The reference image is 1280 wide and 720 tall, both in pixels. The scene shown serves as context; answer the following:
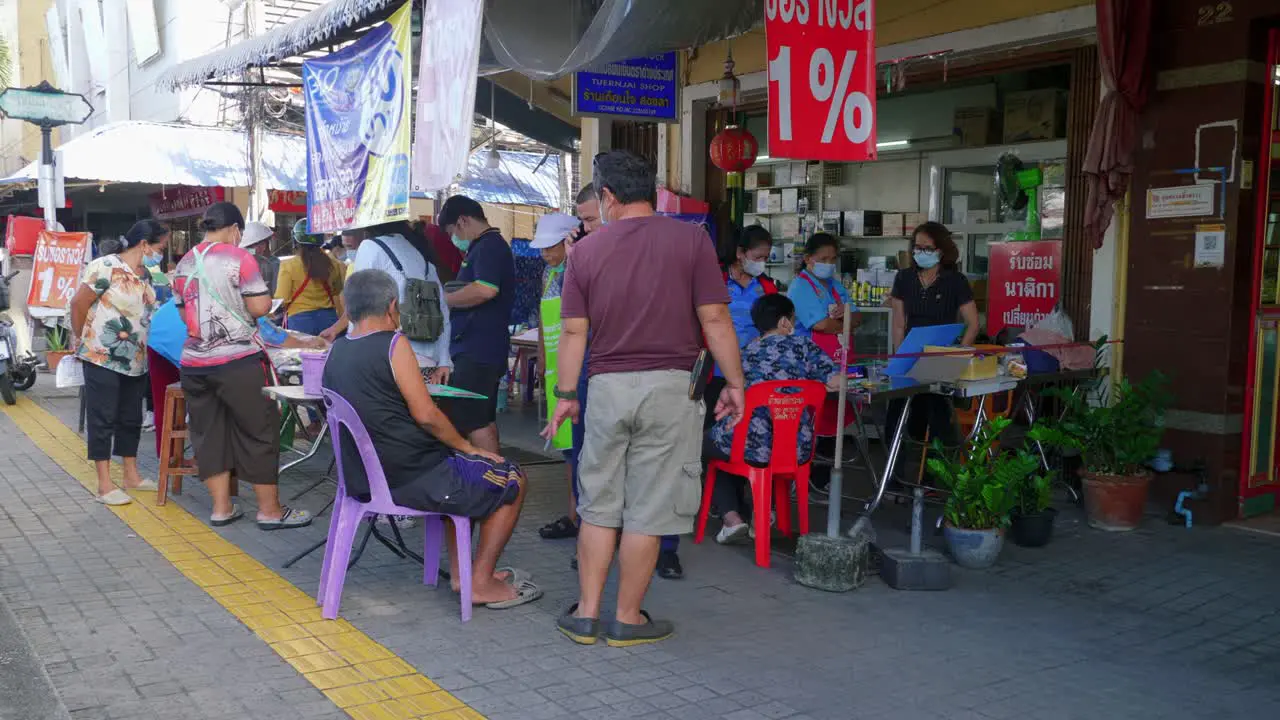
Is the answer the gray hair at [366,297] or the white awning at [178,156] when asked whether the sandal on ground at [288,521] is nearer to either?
the gray hair at [366,297]

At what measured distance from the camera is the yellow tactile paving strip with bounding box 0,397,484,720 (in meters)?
3.69

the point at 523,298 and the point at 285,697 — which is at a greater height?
the point at 523,298

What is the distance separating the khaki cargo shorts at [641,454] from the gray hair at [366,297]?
971 millimetres

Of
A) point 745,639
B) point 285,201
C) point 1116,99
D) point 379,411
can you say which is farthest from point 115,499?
point 285,201

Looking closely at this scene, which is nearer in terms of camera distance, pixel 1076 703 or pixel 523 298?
pixel 1076 703

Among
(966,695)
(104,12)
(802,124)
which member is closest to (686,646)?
(966,695)

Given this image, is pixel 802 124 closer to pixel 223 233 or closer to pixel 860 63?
pixel 860 63

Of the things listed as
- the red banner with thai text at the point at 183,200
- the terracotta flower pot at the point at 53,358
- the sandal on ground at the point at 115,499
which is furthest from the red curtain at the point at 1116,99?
the red banner with thai text at the point at 183,200

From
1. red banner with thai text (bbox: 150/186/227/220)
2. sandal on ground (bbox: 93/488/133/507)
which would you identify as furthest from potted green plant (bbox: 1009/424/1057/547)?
red banner with thai text (bbox: 150/186/227/220)

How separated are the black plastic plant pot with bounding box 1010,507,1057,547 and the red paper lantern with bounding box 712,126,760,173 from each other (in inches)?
163

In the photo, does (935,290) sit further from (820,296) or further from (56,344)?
(56,344)

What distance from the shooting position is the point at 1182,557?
5.66 m

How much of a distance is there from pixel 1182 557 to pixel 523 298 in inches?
286

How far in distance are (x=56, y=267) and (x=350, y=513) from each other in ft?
33.3
